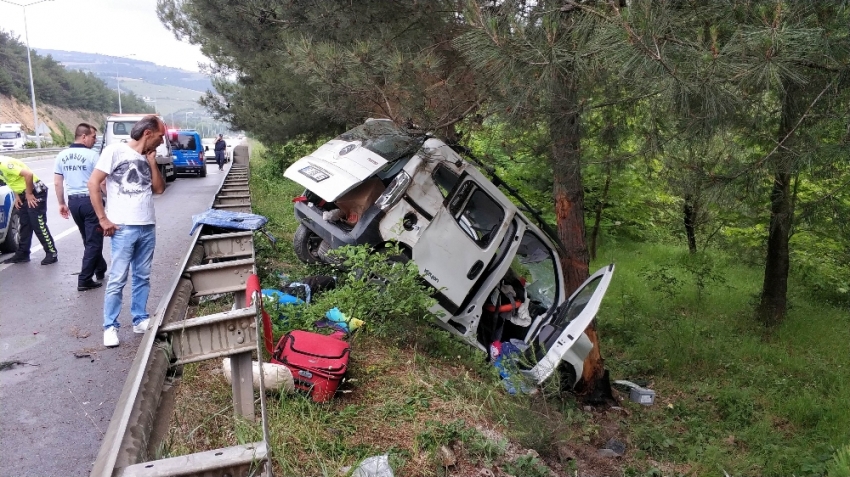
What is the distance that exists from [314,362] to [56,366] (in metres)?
2.09

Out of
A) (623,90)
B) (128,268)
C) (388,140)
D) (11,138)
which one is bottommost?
(11,138)

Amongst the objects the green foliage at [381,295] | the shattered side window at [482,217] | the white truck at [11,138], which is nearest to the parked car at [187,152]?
the white truck at [11,138]

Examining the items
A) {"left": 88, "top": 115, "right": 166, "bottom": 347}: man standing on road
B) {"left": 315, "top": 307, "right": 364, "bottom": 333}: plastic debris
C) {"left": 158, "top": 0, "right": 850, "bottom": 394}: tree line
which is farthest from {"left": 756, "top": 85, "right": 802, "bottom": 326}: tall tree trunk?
{"left": 88, "top": 115, "right": 166, "bottom": 347}: man standing on road

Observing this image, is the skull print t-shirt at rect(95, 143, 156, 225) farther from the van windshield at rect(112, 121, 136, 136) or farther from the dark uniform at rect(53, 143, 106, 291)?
the van windshield at rect(112, 121, 136, 136)

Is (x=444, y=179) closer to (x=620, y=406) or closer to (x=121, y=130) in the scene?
(x=620, y=406)

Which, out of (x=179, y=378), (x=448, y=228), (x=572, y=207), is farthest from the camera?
(x=572, y=207)

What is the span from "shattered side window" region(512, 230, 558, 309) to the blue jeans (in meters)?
4.07

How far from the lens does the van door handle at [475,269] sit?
21.2 feet

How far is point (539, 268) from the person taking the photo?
25.0 feet

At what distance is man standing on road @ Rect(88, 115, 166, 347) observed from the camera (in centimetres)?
477

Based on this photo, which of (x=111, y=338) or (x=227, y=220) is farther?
(x=227, y=220)

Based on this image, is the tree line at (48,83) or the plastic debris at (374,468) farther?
the tree line at (48,83)

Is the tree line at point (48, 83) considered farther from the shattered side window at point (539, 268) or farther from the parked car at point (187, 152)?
the shattered side window at point (539, 268)

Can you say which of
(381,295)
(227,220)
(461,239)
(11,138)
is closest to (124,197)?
(381,295)
